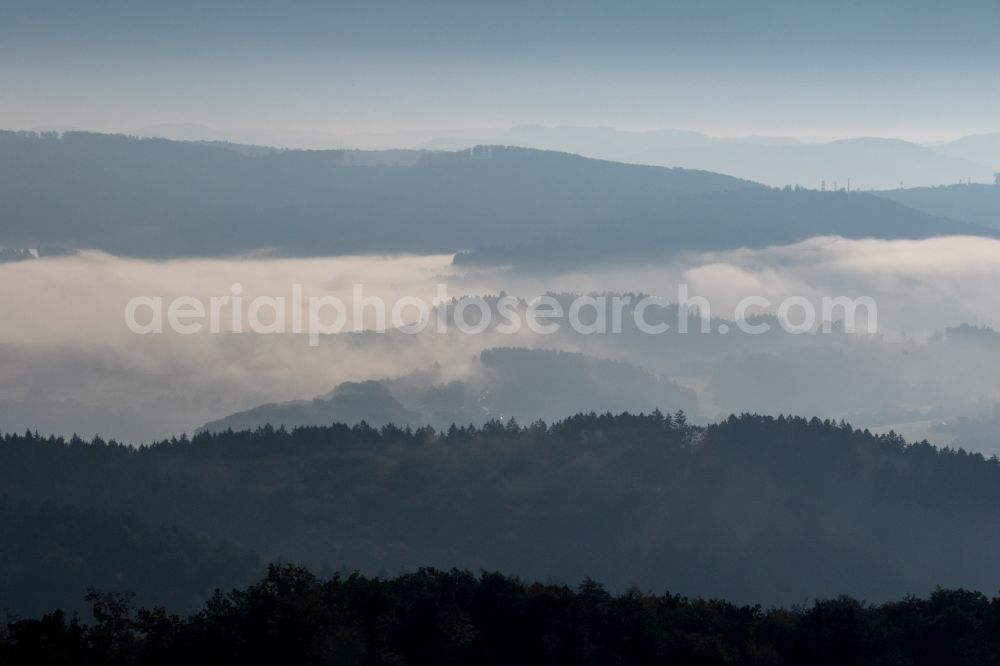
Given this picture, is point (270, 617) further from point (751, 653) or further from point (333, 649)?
point (751, 653)

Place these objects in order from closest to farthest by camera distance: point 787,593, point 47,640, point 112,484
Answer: point 47,640 < point 787,593 < point 112,484

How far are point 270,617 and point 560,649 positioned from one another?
16.0 m

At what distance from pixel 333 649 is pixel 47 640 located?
48.1 ft

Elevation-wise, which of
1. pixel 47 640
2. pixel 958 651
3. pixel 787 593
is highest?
pixel 47 640

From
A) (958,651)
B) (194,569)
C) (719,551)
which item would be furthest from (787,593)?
(958,651)

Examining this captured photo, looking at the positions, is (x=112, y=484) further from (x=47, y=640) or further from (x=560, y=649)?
(x=47, y=640)

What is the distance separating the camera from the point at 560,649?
74375 mm

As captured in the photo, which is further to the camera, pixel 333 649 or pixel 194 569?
pixel 194 569

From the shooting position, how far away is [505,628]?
251ft

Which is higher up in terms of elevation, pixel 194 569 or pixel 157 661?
pixel 157 661

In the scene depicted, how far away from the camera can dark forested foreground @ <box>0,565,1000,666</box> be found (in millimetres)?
65125

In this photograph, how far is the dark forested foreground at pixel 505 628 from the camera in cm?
6512

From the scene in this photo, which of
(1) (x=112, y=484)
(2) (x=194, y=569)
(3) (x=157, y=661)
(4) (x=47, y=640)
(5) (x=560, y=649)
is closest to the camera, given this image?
(4) (x=47, y=640)

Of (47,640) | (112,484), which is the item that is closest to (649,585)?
(112,484)
